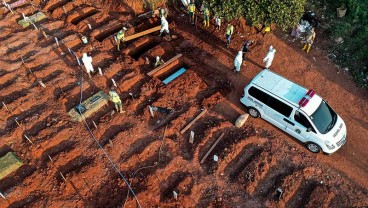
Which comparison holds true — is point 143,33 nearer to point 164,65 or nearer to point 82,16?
point 164,65

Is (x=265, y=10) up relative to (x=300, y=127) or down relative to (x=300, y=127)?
up

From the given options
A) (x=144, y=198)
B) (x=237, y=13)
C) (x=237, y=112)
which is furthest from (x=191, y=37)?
(x=144, y=198)

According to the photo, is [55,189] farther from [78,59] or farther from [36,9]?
[36,9]

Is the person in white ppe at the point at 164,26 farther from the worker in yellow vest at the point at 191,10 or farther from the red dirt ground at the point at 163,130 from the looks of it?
the worker in yellow vest at the point at 191,10

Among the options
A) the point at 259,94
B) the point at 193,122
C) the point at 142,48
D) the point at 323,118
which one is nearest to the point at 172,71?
the point at 142,48

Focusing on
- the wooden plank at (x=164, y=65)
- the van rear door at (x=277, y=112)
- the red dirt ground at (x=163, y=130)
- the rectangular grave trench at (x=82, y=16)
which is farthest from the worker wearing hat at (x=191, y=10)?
the van rear door at (x=277, y=112)
